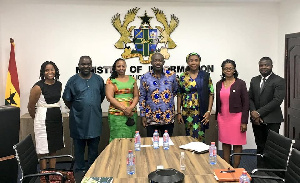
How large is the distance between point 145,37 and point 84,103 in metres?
1.90

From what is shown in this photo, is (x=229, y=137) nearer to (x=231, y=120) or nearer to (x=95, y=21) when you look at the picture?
(x=231, y=120)

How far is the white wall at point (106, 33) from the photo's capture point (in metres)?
5.01

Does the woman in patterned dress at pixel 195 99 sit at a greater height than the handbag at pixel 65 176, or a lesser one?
greater

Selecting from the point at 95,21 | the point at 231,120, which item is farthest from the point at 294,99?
the point at 95,21

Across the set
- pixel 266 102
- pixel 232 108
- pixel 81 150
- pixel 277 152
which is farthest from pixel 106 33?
pixel 277 152

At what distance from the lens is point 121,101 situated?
12.7ft

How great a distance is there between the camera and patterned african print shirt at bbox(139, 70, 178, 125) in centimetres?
380

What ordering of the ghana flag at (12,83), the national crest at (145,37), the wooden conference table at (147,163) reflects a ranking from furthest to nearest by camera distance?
the national crest at (145,37) → the ghana flag at (12,83) → the wooden conference table at (147,163)

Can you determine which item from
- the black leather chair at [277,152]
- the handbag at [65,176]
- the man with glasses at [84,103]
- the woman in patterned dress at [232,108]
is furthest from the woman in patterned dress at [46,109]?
the black leather chair at [277,152]

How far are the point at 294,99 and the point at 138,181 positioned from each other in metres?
3.84

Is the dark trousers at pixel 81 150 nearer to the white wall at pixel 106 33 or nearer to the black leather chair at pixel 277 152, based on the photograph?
the white wall at pixel 106 33

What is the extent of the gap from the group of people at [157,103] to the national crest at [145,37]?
1.32 meters

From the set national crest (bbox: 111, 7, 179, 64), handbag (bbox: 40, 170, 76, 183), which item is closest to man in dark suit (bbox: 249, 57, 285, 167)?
national crest (bbox: 111, 7, 179, 64)

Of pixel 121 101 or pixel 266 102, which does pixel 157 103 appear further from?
pixel 266 102
